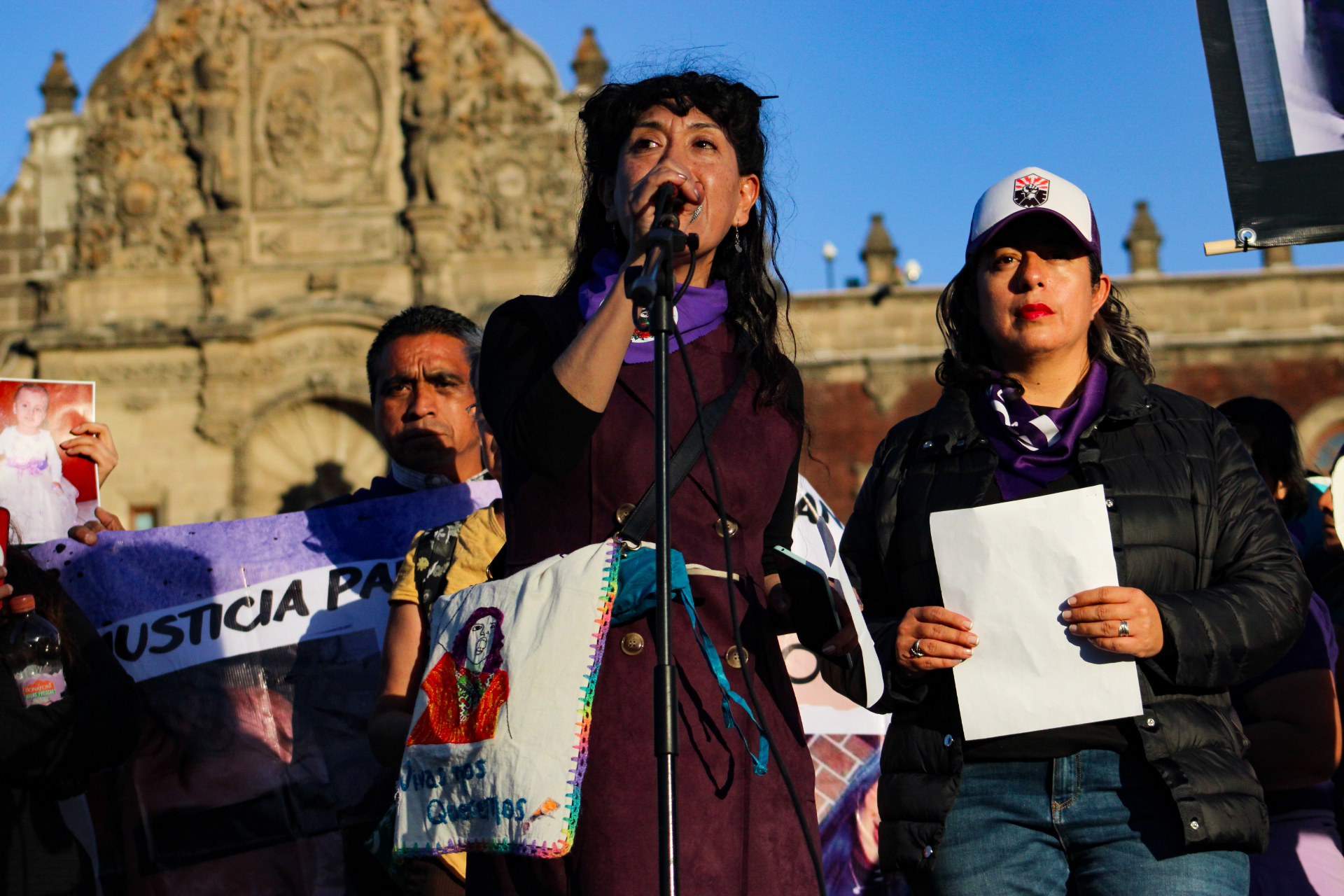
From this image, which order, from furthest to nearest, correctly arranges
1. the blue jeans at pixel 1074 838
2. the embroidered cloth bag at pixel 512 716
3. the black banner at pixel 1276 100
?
1. the black banner at pixel 1276 100
2. the blue jeans at pixel 1074 838
3. the embroidered cloth bag at pixel 512 716

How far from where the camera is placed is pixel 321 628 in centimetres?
441

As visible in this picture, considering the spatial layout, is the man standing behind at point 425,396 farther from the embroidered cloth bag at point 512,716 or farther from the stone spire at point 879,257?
the stone spire at point 879,257

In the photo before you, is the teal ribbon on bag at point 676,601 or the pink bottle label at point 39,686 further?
the pink bottle label at point 39,686

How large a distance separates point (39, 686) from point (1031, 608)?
8.54 ft

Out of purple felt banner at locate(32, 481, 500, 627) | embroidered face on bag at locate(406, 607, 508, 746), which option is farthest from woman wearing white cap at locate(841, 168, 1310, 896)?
purple felt banner at locate(32, 481, 500, 627)

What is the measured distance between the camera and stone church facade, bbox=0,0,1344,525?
1811cm

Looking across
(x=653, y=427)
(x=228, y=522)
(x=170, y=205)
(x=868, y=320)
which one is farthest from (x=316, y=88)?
(x=653, y=427)

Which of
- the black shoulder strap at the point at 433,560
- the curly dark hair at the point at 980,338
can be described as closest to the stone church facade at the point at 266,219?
the black shoulder strap at the point at 433,560

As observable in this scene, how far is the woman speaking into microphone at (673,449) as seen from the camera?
87.5 inches

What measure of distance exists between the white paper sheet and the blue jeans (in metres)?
0.10

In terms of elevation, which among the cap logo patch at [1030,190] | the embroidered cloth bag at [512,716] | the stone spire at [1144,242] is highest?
the stone spire at [1144,242]

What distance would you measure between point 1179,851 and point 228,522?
3294mm

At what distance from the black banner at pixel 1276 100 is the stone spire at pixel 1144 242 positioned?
52.2ft

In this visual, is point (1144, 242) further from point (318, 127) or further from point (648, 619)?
point (648, 619)
